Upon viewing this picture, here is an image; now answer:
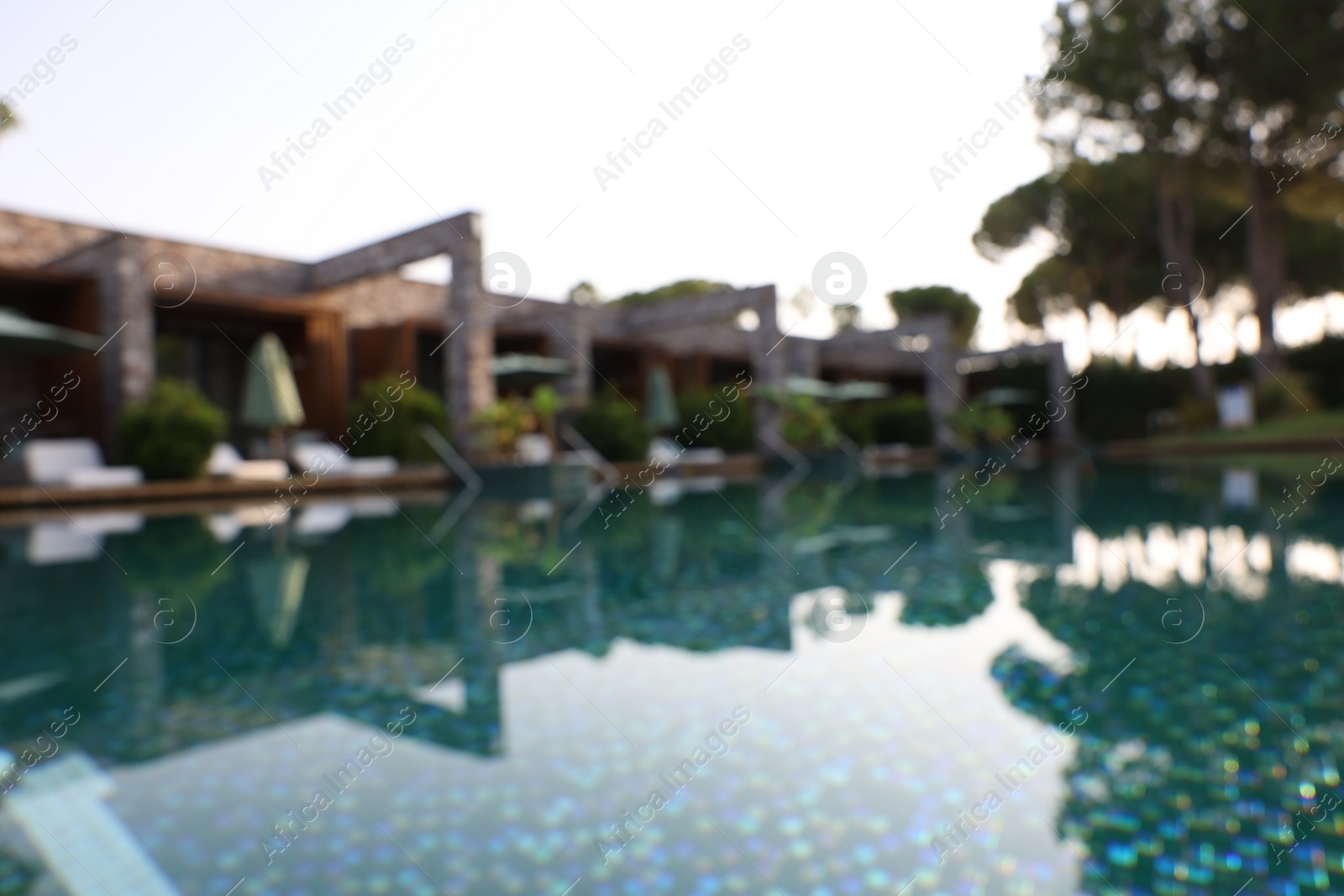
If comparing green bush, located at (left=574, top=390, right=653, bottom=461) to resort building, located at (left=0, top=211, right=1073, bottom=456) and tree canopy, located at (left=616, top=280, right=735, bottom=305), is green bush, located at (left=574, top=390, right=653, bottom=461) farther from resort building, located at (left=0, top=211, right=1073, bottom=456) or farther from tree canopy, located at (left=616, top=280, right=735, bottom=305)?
tree canopy, located at (left=616, top=280, right=735, bottom=305)

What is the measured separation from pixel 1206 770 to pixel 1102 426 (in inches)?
979

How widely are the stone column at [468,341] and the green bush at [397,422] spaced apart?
36 cm

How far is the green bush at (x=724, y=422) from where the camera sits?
17.1m

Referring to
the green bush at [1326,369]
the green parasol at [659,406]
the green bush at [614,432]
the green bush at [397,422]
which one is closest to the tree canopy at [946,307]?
the green bush at [1326,369]

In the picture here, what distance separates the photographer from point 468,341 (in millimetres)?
12398

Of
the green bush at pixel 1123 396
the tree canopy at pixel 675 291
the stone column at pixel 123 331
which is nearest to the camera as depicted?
the stone column at pixel 123 331

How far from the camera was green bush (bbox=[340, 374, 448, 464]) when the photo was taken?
12328 millimetres

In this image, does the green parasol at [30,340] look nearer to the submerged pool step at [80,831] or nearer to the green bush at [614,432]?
the green bush at [614,432]

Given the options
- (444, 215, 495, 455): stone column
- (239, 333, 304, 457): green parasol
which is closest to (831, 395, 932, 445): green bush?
(444, 215, 495, 455): stone column

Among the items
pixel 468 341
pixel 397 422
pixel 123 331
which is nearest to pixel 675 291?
pixel 468 341

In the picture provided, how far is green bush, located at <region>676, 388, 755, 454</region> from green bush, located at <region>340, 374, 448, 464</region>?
6084 millimetres

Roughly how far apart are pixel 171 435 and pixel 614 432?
6762 mm

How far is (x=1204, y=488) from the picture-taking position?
9.03m

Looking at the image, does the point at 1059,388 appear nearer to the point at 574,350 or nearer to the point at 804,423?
the point at 804,423
